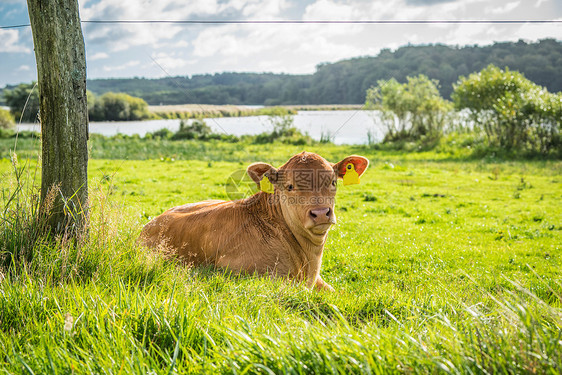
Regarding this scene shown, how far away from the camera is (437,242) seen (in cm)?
862

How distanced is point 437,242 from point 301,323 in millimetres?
5795

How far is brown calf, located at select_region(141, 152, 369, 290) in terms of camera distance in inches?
209

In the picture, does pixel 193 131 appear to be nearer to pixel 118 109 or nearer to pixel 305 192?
pixel 118 109

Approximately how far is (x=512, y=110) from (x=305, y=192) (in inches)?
885

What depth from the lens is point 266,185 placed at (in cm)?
575

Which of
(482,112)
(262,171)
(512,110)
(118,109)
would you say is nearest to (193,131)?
(482,112)

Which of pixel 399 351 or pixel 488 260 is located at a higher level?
pixel 399 351

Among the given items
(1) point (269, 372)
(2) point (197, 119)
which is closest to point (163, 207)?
(1) point (269, 372)

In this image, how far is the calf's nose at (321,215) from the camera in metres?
5.00

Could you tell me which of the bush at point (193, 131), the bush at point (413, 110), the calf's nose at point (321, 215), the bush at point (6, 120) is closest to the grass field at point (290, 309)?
the calf's nose at point (321, 215)

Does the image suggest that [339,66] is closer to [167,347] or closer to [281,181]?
[281,181]

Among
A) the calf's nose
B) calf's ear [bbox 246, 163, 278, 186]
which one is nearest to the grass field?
the calf's nose

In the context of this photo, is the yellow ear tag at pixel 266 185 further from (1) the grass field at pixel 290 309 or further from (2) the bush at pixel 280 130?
(2) the bush at pixel 280 130

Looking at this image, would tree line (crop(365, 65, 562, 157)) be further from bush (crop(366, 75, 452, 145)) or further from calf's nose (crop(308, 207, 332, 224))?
calf's nose (crop(308, 207, 332, 224))
